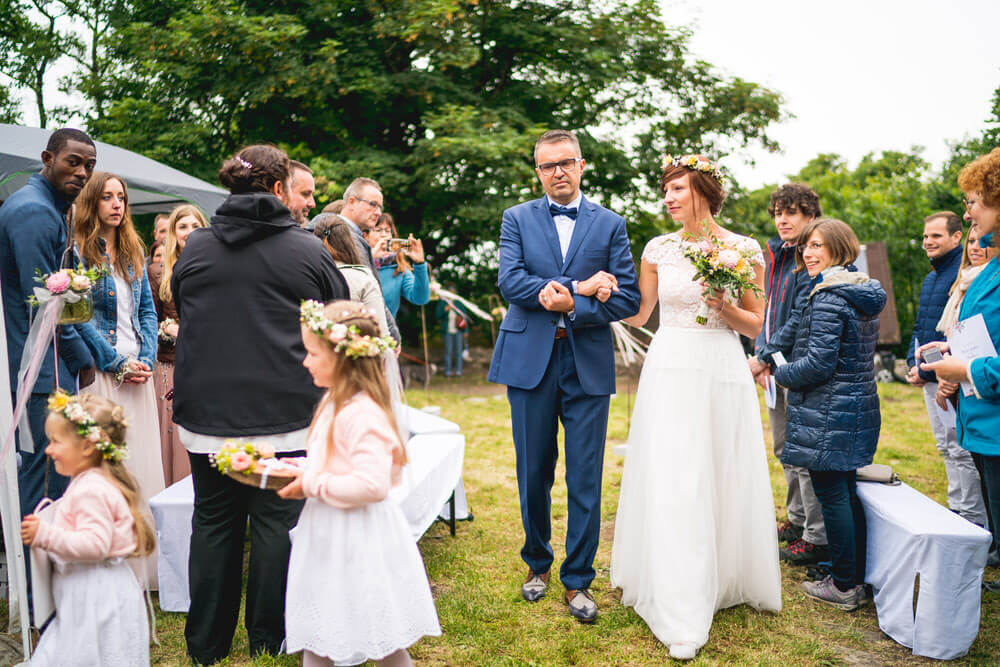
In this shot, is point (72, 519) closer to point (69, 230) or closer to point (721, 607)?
point (69, 230)

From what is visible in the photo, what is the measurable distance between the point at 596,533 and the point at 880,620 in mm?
1444

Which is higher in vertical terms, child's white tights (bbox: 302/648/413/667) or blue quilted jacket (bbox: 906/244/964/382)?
blue quilted jacket (bbox: 906/244/964/382)

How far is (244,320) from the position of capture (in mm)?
2771

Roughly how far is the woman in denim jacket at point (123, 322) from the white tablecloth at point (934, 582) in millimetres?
3733

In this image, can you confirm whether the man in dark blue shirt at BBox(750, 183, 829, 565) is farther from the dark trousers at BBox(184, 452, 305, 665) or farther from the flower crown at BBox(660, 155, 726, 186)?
the dark trousers at BBox(184, 452, 305, 665)

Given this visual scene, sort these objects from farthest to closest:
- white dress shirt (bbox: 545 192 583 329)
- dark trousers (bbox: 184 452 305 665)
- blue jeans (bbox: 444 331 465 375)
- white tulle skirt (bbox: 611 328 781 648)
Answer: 1. blue jeans (bbox: 444 331 465 375)
2. white dress shirt (bbox: 545 192 583 329)
3. white tulle skirt (bbox: 611 328 781 648)
4. dark trousers (bbox: 184 452 305 665)

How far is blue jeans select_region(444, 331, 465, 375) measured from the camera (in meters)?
14.0

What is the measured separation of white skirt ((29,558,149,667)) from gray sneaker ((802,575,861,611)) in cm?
330

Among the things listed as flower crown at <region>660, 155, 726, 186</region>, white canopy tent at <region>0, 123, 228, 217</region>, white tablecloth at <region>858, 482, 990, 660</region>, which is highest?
white canopy tent at <region>0, 123, 228, 217</region>

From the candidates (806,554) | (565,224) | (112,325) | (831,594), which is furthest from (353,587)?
(806,554)

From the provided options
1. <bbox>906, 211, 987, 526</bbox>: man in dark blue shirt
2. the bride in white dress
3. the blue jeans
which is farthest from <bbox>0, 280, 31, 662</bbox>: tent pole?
the blue jeans

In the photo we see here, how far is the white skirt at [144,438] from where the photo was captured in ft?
12.7

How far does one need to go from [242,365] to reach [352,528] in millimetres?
868

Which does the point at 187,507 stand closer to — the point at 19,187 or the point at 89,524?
the point at 89,524
